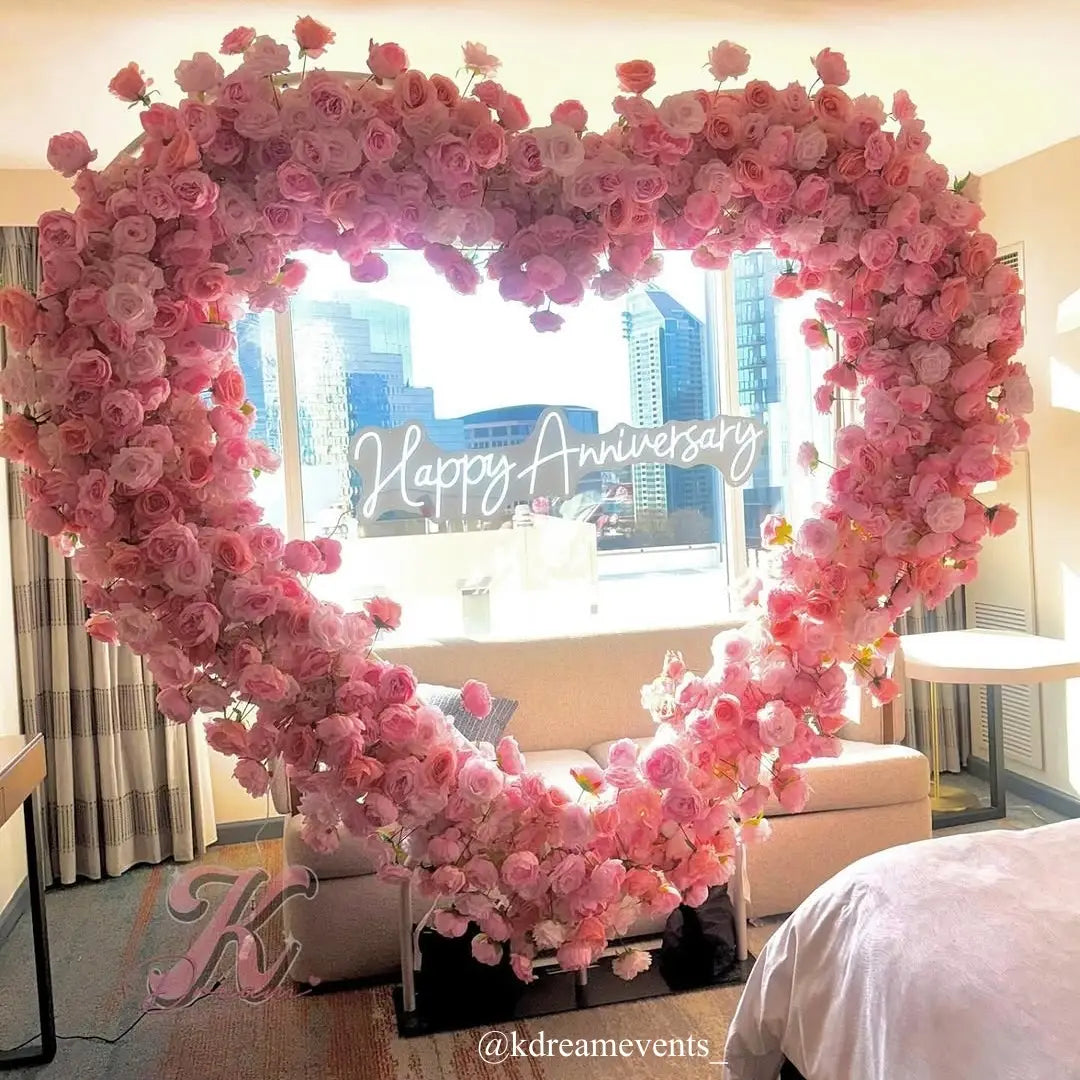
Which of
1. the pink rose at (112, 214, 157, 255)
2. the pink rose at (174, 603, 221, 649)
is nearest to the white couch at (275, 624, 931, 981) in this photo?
the pink rose at (174, 603, 221, 649)

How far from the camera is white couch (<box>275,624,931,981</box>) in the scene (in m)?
3.00

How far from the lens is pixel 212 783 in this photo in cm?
426

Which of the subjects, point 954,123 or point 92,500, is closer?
point 92,500

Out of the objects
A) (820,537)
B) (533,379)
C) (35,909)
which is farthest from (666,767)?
(533,379)

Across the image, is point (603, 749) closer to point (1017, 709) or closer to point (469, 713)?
point (469, 713)

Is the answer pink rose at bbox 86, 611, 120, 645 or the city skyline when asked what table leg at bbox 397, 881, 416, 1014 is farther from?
the city skyline

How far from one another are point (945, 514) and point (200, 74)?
1.74 meters

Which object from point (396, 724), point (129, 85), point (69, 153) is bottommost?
point (396, 724)

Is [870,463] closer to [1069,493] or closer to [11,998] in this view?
[1069,493]

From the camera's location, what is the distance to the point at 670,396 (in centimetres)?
463

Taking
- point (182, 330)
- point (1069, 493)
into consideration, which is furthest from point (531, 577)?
point (182, 330)

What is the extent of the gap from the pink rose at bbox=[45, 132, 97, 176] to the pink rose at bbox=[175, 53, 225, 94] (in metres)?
0.22

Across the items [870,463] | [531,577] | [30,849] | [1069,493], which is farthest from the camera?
[531,577]

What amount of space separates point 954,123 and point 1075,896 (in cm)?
289
